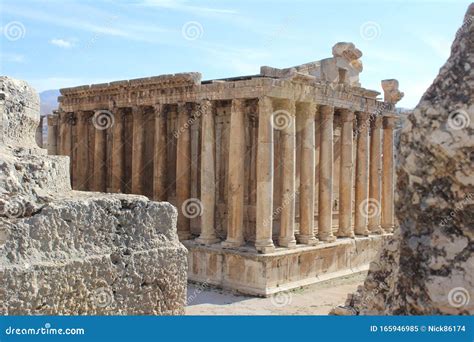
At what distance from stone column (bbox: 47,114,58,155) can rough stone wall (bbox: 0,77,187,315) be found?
2484 centimetres

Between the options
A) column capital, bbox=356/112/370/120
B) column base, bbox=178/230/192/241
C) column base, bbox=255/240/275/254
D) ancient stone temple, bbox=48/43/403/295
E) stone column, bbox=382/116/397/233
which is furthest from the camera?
stone column, bbox=382/116/397/233

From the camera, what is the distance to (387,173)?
76.1 feet

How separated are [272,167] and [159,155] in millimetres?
5227

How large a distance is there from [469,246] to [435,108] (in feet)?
1.88

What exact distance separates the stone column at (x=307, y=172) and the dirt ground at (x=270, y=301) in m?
1.80

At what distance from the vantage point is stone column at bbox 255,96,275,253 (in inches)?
650

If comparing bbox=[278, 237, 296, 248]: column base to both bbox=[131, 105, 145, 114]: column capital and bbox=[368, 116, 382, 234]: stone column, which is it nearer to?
bbox=[368, 116, 382, 234]: stone column

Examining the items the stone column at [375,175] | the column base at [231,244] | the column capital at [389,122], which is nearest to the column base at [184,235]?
the column base at [231,244]

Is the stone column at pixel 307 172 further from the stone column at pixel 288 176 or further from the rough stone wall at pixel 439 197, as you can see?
the rough stone wall at pixel 439 197

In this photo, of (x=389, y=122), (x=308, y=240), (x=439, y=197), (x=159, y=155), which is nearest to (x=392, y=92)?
(x=389, y=122)

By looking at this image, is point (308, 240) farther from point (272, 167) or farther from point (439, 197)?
point (439, 197)

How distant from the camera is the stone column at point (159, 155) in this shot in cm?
1989

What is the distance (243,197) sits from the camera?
58.4ft

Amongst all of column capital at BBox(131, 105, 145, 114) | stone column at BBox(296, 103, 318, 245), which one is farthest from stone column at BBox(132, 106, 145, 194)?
stone column at BBox(296, 103, 318, 245)
